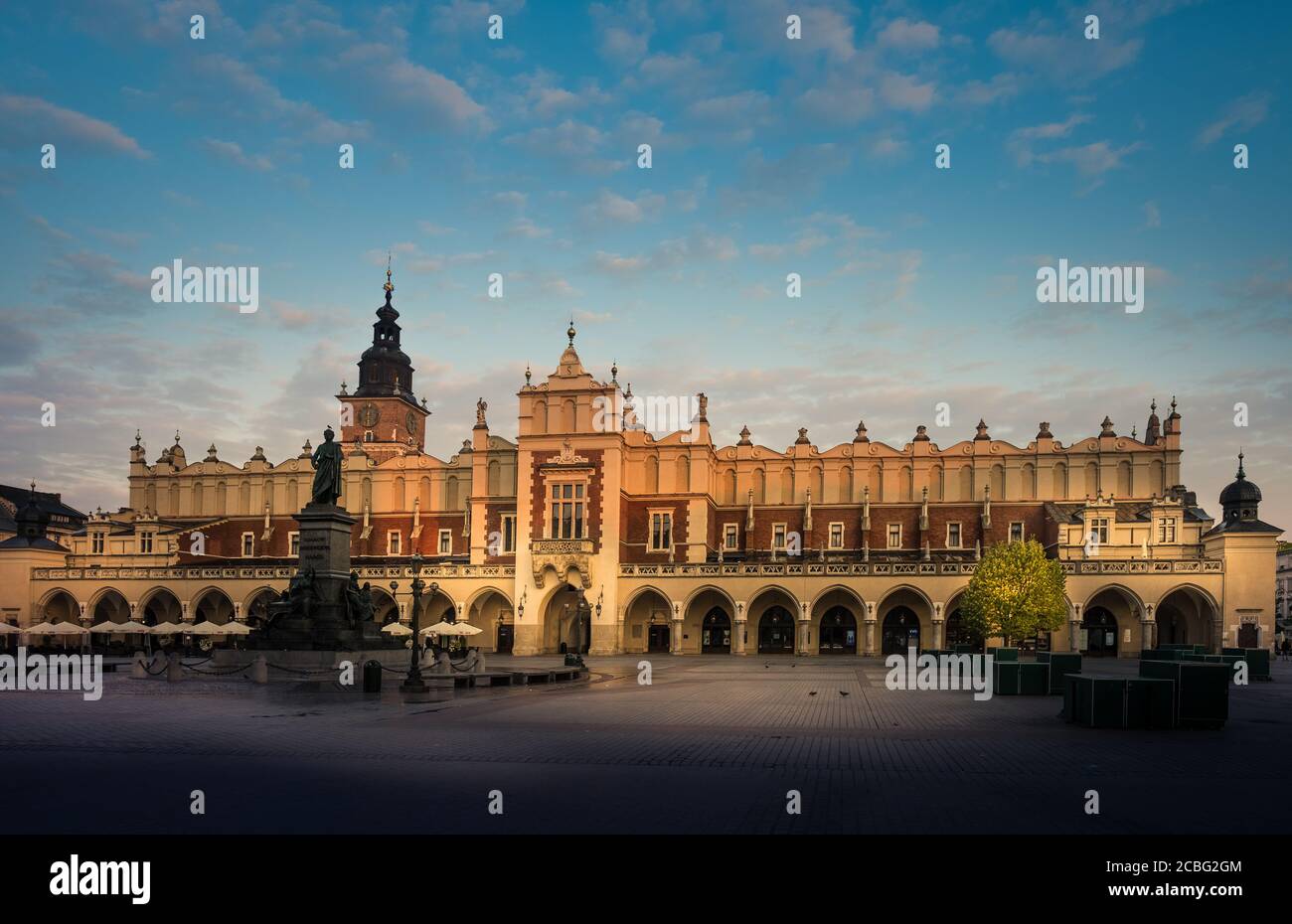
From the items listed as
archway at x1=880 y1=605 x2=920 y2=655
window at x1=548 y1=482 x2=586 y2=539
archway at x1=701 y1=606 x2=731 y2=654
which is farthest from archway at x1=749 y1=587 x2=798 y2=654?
window at x1=548 y1=482 x2=586 y2=539


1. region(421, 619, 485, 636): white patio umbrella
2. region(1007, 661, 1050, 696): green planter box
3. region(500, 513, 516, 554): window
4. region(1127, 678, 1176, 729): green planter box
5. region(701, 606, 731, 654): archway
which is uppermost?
region(500, 513, 516, 554): window

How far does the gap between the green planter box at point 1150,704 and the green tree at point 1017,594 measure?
2942cm

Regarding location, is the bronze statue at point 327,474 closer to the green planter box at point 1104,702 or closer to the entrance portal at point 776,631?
the green planter box at point 1104,702

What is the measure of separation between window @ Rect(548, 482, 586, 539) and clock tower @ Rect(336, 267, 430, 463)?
96.4 ft

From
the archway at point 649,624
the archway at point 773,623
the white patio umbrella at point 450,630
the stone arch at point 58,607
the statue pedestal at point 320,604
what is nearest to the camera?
the statue pedestal at point 320,604

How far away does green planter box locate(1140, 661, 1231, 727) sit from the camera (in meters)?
19.9

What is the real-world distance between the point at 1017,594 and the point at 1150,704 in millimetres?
29793

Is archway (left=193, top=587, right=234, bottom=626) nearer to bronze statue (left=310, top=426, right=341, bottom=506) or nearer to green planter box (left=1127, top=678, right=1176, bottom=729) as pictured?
bronze statue (left=310, top=426, right=341, bottom=506)

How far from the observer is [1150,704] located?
20.2 metres

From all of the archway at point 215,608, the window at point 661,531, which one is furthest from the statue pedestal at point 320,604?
the archway at point 215,608

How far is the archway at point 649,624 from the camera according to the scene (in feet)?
203

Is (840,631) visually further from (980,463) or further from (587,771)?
(587,771)

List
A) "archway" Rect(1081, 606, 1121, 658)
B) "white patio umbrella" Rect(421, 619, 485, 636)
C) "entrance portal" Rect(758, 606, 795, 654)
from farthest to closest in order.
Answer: "entrance portal" Rect(758, 606, 795, 654) < "archway" Rect(1081, 606, 1121, 658) < "white patio umbrella" Rect(421, 619, 485, 636)
